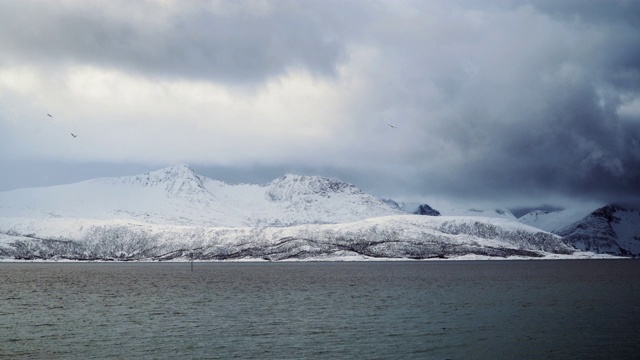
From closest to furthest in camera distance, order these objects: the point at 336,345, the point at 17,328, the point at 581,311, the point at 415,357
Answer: the point at 415,357 → the point at 336,345 → the point at 17,328 → the point at 581,311

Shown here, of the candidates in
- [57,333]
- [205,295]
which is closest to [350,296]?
[205,295]

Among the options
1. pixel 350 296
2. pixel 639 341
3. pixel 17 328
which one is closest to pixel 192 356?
pixel 17 328

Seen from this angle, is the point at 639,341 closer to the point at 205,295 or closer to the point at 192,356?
the point at 192,356

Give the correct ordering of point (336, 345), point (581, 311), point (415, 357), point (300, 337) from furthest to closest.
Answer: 1. point (581, 311)
2. point (300, 337)
3. point (336, 345)
4. point (415, 357)

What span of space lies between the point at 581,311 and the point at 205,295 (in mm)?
87520

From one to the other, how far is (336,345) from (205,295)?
85.0 meters

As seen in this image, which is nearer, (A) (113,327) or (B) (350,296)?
(A) (113,327)

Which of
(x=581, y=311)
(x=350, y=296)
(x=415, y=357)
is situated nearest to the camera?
(x=415, y=357)

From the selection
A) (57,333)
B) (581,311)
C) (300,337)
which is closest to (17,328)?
(57,333)

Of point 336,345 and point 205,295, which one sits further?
point 205,295

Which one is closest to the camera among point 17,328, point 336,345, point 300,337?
point 336,345

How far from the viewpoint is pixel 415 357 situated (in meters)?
66.2

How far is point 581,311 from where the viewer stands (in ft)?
358

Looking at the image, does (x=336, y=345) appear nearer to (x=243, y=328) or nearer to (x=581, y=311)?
(x=243, y=328)
